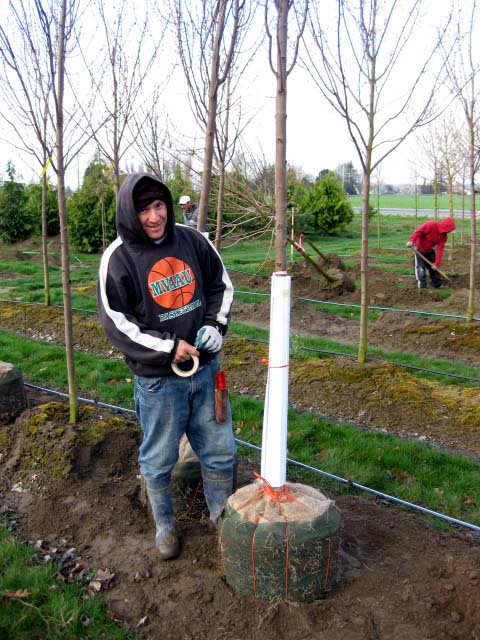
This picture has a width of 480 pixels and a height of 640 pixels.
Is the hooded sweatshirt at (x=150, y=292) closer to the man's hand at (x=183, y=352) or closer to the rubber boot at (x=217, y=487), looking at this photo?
the man's hand at (x=183, y=352)

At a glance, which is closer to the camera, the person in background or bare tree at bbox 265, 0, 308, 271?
bare tree at bbox 265, 0, 308, 271

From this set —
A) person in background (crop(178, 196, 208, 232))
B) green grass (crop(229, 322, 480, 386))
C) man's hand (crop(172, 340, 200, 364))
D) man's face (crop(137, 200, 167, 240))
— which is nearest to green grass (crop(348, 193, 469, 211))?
person in background (crop(178, 196, 208, 232))

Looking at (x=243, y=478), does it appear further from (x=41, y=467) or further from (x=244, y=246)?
(x=244, y=246)

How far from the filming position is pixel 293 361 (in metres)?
6.60

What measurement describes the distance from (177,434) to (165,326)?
21.9 inches

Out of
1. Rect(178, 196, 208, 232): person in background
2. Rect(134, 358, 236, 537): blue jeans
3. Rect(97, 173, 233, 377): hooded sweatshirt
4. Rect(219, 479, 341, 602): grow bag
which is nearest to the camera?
Rect(219, 479, 341, 602): grow bag

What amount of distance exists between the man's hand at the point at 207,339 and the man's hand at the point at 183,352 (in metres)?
0.05

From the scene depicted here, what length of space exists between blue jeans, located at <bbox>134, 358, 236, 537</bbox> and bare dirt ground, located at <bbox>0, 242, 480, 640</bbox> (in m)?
0.28

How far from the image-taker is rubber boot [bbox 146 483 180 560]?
10.1ft

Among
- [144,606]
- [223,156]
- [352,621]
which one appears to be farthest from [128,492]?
[223,156]

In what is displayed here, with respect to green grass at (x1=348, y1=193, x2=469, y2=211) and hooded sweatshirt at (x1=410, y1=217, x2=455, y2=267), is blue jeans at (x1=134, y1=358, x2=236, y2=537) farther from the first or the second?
green grass at (x1=348, y1=193, x2=469, y2=211)

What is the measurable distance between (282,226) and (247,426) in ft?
7.15

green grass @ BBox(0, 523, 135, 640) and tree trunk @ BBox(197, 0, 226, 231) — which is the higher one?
tree trunk @ BBox(197, 0, 226, 231)

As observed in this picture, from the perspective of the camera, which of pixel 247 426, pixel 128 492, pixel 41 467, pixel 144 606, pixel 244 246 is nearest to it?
pixel 144 606
